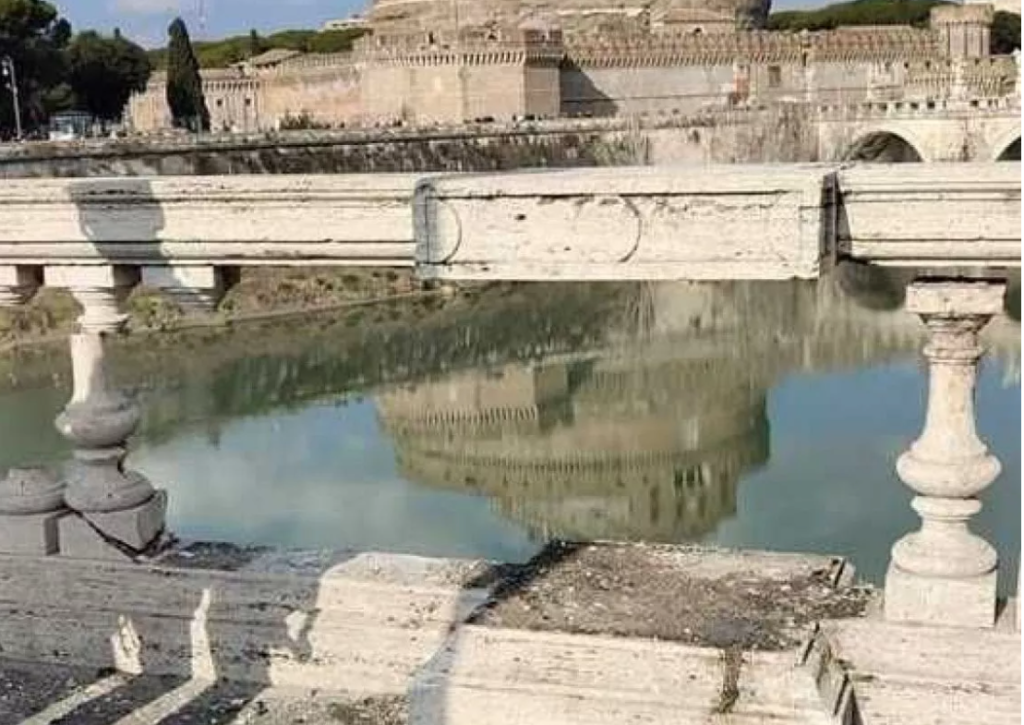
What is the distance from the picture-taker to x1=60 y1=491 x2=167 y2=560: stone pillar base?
135 inches

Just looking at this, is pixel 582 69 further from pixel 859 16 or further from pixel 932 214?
pixel 932 214

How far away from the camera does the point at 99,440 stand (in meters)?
3.40

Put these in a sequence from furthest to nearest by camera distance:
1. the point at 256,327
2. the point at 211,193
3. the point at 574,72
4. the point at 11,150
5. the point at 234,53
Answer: the point at 234,53
the point at 574,72
the point at 11,150
the point at 256,327
the point at 211,193

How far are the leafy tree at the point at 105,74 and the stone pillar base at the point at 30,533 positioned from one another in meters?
33.6

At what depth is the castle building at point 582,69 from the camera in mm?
35875

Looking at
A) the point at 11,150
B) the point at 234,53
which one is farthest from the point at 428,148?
the point at 234,53

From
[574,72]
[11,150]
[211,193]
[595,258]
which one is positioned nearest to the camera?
[595,258]

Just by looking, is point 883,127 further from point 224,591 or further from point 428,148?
point 224,591

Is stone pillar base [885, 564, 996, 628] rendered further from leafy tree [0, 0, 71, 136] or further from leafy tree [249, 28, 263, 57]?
leafy tree [249, 28, 263, 57]

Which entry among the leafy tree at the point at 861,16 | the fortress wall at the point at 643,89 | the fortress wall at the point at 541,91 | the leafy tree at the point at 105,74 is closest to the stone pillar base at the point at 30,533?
the fortress wall at the point at 541,91

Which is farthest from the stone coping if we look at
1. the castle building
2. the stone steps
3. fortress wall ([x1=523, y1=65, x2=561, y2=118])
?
fortress wall ([x1=523, y1=65, x2=561, y2=118])

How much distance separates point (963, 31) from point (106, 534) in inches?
1706

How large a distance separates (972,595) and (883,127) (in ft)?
110

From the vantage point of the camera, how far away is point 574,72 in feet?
125
